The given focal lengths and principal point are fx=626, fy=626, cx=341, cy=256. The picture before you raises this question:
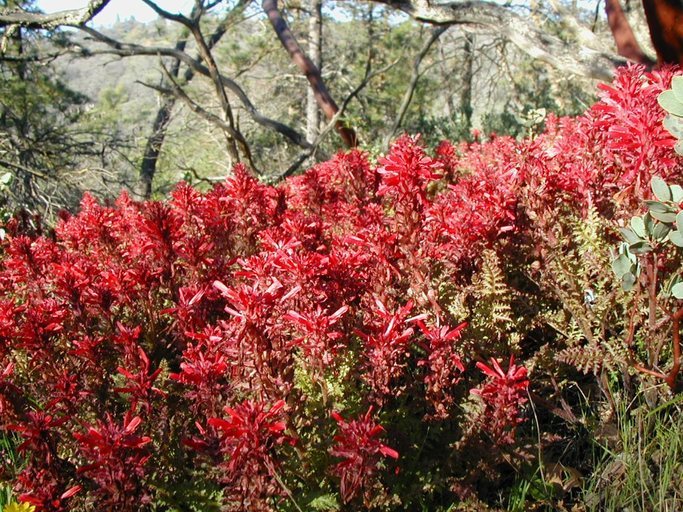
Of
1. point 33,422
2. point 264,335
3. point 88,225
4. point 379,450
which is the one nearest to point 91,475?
point 33,422

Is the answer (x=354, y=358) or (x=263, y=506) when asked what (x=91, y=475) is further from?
(x=354, y=358)

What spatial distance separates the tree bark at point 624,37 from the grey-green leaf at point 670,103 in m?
3.90

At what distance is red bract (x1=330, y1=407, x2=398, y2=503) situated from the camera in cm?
147

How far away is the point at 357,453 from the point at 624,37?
4.92 metres

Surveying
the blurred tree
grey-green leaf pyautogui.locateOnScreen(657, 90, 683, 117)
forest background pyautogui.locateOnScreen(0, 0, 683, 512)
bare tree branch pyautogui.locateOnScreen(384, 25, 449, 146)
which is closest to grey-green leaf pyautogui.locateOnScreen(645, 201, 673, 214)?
forest background pyautogui.locateOnScreen(0, 0, 683, 512)

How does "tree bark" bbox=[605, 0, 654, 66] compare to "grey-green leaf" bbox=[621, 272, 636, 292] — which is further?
"tree bark" bbox=[605, 0, 654, 66]

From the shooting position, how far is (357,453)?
147 centimetres

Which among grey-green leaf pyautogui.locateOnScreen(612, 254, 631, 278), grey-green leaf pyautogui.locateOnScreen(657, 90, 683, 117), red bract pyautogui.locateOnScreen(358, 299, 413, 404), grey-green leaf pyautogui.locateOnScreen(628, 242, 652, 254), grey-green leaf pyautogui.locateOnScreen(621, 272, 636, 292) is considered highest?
grey-green leaf pyautogui.locateOnScreen(657, 90, 683, 117)

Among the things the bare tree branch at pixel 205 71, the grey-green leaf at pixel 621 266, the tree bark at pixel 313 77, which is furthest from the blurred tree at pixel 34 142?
the grey-green leaf at pixel 621 266

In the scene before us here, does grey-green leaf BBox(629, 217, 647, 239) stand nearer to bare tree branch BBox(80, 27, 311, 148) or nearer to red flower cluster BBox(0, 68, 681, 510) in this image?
red flower cluster BBox(0, 68, 681, 510)

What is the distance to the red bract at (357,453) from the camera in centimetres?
147

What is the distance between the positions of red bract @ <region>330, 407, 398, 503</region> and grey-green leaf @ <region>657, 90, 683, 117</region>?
108 cm

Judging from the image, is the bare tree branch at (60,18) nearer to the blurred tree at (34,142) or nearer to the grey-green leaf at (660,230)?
the blurred tree at (34,142)

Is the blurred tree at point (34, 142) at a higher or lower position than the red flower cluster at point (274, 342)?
higher
